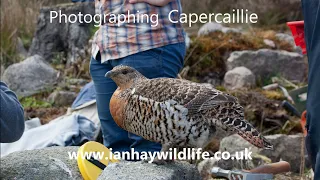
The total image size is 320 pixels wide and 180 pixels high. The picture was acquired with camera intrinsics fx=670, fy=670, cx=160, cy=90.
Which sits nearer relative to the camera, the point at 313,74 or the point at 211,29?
the point at 313,74

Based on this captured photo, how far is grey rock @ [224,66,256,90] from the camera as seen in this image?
6.52m

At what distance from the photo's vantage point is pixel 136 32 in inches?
132

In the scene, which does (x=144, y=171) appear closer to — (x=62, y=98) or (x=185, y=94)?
(x=185, y=94)

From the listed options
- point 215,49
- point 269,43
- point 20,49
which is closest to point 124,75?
point 215,49

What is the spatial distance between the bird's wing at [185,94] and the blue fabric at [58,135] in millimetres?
1742

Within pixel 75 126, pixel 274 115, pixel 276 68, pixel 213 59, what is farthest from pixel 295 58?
pixel 75 126

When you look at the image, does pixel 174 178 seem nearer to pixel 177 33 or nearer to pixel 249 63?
pixel 177 33

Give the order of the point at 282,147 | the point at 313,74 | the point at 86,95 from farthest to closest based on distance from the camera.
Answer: the point at 86,95
the point at 282,147
the point at 313,74

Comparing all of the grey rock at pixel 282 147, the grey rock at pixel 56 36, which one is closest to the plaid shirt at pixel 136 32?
the grey rock at pixel 282 147

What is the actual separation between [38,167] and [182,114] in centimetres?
82

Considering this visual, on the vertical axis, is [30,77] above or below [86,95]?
below

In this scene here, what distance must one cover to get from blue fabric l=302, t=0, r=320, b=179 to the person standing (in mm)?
971

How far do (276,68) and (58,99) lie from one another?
2.38 m

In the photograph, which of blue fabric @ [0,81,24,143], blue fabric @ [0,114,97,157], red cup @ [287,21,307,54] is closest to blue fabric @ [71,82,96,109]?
blue fabric @ [0,114,97,157]
